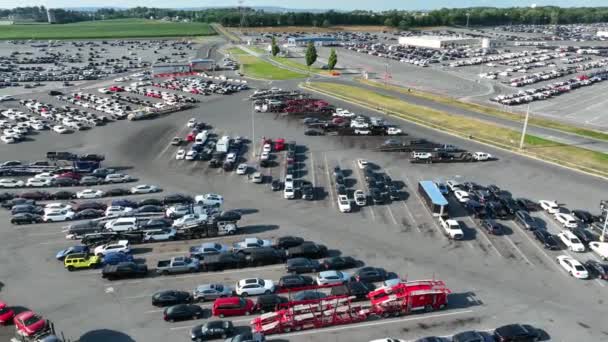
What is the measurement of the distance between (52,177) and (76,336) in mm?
32380

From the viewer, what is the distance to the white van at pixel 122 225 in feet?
133

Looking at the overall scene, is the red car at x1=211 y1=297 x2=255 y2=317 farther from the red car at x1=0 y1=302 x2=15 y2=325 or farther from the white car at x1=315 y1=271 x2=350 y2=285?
the red car at x1=0 y1=302 x2=15 y2=325

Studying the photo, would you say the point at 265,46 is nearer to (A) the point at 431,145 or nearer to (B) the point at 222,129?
(B) the point at 222,129

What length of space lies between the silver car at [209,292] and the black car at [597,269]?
2926 cm

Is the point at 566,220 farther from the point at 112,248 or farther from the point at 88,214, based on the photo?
the point at 88,214

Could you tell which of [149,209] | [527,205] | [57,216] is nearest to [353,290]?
[149,209]

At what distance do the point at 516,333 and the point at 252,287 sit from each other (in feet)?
59.3

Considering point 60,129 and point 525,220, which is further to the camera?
point 60,129

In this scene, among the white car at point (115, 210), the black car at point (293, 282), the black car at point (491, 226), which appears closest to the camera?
the black car at point (293, 282)

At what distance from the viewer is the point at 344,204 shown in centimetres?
4559

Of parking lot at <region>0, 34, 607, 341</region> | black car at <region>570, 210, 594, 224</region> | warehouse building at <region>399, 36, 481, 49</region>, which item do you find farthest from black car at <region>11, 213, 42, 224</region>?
warehouse building at <region>399, 36, 481, 49</region>

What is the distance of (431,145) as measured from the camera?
215 ft

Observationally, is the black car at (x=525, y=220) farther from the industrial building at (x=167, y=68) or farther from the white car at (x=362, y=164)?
the industrial building at (x=167, y=68)

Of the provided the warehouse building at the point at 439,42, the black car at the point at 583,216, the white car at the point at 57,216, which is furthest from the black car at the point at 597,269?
the warehouse building at the point at 439,42
